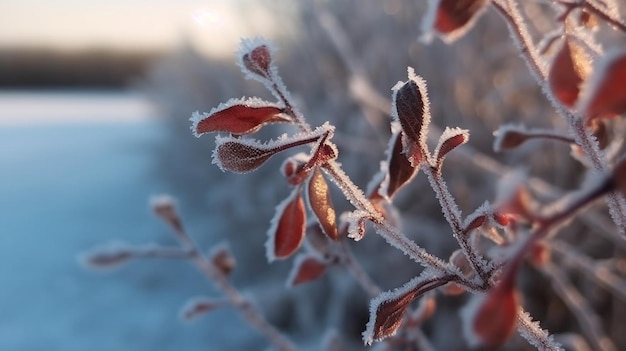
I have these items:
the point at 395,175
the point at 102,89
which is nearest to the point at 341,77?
the point at 395,175

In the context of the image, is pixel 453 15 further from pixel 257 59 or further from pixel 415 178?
pixel 415 178

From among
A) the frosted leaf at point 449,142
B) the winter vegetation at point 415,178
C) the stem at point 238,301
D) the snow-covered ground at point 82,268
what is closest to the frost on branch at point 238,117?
the winter vegetation at point 415,178

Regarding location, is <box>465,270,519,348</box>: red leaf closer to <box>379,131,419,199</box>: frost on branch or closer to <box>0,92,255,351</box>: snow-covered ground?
<box>379,131,419,199</box>: frost on branch

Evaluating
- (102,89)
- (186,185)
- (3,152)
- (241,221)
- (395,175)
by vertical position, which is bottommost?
(395,175)

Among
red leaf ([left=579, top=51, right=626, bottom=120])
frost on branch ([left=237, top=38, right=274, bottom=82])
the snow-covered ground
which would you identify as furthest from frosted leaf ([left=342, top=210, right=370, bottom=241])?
the snow-covered ground

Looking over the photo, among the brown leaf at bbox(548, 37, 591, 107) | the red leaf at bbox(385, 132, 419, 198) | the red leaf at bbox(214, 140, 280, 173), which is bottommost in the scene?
the brown leaf at bbox(548, 37, 591, 107)

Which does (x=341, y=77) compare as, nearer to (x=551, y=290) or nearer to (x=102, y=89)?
(x=551, y=290)

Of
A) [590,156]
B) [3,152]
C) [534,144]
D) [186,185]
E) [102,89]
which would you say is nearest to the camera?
[590,156]
